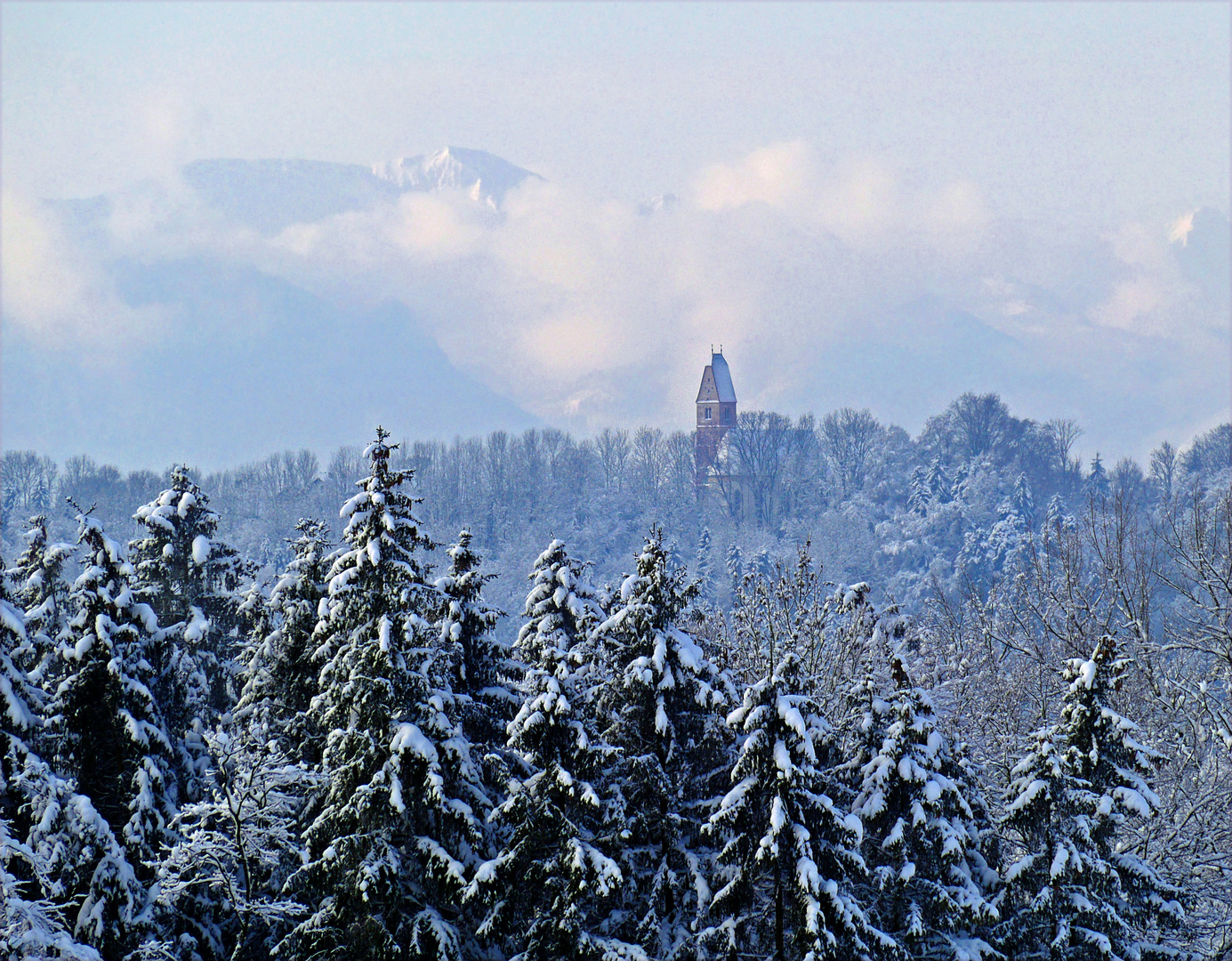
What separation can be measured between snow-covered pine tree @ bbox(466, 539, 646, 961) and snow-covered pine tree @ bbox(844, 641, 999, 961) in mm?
4710

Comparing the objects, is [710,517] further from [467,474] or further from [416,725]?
[416,725]

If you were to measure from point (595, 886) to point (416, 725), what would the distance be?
12.9 feet

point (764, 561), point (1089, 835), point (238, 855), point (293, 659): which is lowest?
point (238, 855)

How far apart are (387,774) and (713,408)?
387ft

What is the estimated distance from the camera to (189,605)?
85.1ft

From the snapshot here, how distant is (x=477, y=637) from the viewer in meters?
21.6

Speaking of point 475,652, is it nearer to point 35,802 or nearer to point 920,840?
point 35,802

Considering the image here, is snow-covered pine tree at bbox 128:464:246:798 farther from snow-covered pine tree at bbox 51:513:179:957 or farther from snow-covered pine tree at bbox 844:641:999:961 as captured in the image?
snow-covered pine tree at bbox 844:641:999:961

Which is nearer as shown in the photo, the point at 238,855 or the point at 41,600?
the point at 238,855

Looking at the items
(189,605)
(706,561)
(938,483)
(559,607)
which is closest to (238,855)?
(559,607)

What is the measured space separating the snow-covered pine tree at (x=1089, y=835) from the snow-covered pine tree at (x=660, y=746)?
5.37m

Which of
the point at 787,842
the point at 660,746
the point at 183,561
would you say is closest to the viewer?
the point at 787,842

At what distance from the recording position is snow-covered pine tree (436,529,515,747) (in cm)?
2117

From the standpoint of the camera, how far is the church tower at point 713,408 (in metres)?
133
